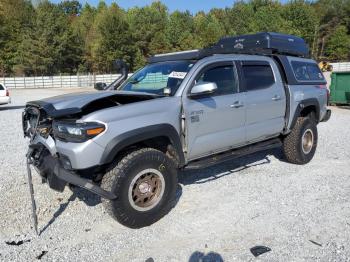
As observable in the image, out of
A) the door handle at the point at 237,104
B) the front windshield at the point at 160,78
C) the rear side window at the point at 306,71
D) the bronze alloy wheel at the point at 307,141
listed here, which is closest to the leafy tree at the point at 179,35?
the rear side window at the point at 306,71

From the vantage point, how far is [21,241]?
3818mm

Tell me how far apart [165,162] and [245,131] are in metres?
1.62

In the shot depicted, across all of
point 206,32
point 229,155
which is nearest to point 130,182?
point 229,155

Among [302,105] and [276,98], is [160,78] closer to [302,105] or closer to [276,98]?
[276,98]

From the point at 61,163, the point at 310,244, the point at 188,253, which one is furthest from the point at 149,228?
the point at 310,244

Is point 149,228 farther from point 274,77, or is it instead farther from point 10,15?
point 10,15

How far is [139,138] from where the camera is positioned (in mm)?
3953

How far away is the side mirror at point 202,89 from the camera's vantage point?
430 cm

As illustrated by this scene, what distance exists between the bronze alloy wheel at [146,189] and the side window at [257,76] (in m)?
2.06

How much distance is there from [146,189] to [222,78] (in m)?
1.93

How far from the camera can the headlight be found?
3.62m

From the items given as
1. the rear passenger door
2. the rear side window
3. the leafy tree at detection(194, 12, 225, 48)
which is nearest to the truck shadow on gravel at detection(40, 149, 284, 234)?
the rear passenger door

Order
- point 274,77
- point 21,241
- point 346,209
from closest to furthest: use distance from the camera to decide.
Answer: point 21,241 < point 346,209 < point 274,77

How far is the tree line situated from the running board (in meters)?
53.0
